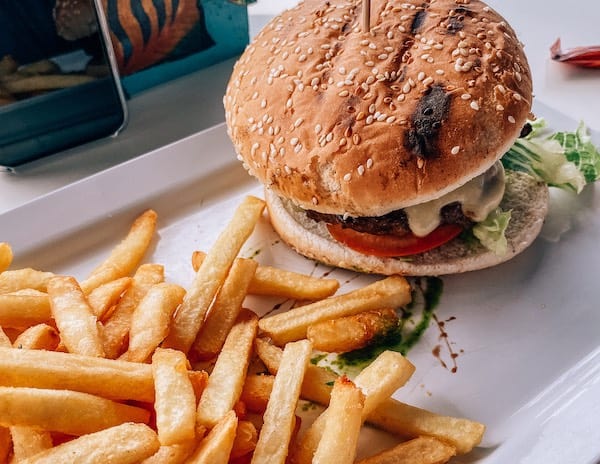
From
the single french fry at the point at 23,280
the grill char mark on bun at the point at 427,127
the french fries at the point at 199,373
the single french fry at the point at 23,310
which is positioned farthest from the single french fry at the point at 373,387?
the single french fry at the point at 23,280

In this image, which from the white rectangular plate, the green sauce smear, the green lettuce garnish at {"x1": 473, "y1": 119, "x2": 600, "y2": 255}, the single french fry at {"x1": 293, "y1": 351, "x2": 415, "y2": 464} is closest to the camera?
the single french fry at {"x1": 293, "y1": 351, "x2": 415, "y2": 464}

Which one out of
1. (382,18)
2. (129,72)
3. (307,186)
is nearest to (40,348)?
(307,186)

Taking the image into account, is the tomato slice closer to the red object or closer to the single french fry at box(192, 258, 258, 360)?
the single french fry at box(192, 258, 258, 360)

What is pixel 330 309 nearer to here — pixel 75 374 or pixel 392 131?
pixel 392 131

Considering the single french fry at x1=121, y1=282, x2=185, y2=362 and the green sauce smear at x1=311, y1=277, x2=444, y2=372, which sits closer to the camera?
the single french fry at x1=121, y1=282, x2=185, y2=362

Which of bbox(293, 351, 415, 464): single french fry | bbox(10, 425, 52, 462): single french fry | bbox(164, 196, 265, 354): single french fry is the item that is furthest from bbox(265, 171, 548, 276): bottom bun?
bbox(10, 425, 52, 462): single french fry

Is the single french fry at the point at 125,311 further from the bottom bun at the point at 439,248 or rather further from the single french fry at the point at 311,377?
the bottom bun at the point at 439,248

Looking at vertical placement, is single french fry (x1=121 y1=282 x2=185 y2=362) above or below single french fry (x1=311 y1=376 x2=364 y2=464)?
above

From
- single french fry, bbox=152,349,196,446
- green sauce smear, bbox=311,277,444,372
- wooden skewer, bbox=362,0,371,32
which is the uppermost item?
wooden skewer, bbox=362,0,371,32
